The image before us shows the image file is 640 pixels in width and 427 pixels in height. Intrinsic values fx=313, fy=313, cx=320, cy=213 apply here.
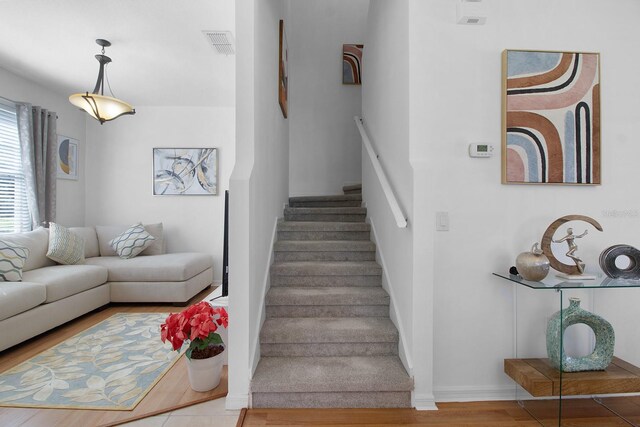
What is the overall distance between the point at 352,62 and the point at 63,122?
13.8 feet

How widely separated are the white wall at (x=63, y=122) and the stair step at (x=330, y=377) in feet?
13.9

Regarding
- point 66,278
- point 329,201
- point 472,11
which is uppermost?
point 472,11

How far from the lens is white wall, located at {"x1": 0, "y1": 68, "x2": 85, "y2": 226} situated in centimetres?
374

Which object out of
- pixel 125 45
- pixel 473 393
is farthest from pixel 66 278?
pixel 473 393

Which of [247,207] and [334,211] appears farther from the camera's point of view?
[334,211]

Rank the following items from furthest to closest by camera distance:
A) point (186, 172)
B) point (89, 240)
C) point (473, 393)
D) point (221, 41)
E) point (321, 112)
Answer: point (186, 172), point (321, 112), point (89, 240), point (221, 41), point (473, 393)

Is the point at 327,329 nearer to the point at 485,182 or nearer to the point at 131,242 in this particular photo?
the point at 485,182

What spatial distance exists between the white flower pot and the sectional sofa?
1.75m

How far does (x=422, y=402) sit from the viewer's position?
6.07 ft

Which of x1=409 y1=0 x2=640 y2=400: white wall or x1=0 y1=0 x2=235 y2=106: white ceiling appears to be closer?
x1=409 y1=0 x2=640 y2=400: white wall

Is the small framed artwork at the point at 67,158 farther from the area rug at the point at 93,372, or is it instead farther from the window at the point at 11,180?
the area rug at the point at 93,372

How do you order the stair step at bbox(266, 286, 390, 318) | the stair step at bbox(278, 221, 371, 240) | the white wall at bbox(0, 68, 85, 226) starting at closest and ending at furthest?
the stair step at bbox(266, 286, 390, 318), the stair step at bbox(278, 221, 371, 240), the white wall at bbox(0, 68, 85, 226)

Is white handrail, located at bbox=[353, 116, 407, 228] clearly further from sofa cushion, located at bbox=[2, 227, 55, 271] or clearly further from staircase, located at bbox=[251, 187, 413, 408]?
sofa cushion, located at bbox=[2, 227, 55, 271]

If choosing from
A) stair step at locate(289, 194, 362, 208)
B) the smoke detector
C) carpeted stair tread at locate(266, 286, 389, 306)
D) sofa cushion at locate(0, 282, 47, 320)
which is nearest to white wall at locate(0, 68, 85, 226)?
sofa cushion at locate(0, 282, 47, 320)
